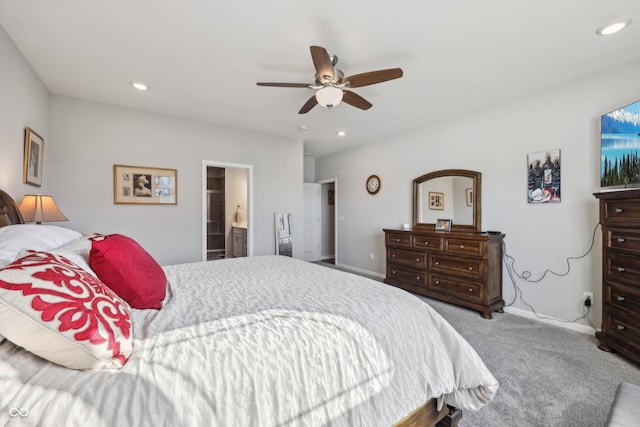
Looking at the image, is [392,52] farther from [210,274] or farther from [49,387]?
[49,387]

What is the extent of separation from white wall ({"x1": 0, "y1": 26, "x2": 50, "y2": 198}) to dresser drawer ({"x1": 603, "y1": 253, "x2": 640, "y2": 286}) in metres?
4.89

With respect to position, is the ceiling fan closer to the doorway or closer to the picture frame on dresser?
the picture frame on dresser

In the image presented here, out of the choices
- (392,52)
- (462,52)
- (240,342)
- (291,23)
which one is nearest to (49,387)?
(240,342)

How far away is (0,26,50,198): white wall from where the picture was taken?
2006 millimetres

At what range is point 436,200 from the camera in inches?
159

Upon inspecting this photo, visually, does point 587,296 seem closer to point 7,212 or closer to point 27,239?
point 27,239

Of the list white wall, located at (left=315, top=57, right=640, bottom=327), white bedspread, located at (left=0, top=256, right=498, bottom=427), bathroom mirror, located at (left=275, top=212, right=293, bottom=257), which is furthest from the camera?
bathroom mirror, located at (left=275, top=212, right=293, bottom=257)

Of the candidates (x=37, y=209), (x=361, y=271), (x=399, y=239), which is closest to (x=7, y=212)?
(x=37, y=209)

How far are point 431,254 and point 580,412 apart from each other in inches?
82.3

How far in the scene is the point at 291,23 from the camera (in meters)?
1.96

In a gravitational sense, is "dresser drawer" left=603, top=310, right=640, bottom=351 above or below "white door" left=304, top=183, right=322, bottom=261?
below

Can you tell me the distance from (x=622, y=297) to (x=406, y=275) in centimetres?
214

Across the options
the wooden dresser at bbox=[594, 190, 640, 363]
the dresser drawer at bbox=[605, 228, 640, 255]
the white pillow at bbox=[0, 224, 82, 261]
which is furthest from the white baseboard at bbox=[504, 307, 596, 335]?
the white pillow at bbox=[0, 224, 82, 261]

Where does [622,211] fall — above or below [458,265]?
above
